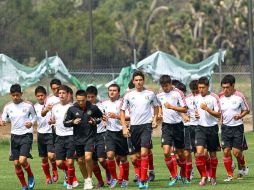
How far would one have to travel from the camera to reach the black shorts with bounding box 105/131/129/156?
62.7ft

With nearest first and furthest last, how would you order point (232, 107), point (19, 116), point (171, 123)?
1. point (19, 116)
2. point (171, 123)
3. point (232, 107)

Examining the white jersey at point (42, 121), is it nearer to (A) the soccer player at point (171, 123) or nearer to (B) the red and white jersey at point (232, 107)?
(A) the soccer player at point (171, 123)

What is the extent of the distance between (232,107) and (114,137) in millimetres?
2258

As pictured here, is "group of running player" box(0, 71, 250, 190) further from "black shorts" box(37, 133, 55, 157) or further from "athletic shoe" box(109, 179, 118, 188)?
"black shorts" box(37, 133, 55, 157)

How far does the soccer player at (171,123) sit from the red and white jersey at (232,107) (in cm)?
86

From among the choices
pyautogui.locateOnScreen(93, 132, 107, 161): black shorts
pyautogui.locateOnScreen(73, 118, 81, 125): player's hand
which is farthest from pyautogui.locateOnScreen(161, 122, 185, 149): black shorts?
pyautogui.locateOnScreen(73, 118, 81, 125): player's hand

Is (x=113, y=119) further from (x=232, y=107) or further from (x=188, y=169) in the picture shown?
(x=232, y=107)

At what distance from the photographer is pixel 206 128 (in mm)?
18906

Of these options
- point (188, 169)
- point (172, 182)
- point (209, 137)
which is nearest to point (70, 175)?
point (172, 182)

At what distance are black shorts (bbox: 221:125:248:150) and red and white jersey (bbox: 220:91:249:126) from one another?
97 millimetres

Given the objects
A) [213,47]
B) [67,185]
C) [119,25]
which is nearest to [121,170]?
[67,185]

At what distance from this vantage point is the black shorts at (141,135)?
18.2 metres

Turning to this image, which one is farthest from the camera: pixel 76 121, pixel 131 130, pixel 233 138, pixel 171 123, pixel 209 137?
pixel 233 138

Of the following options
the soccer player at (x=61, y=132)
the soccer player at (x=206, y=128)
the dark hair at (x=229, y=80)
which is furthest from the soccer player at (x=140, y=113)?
the dark hair at (x=229, y=80)
